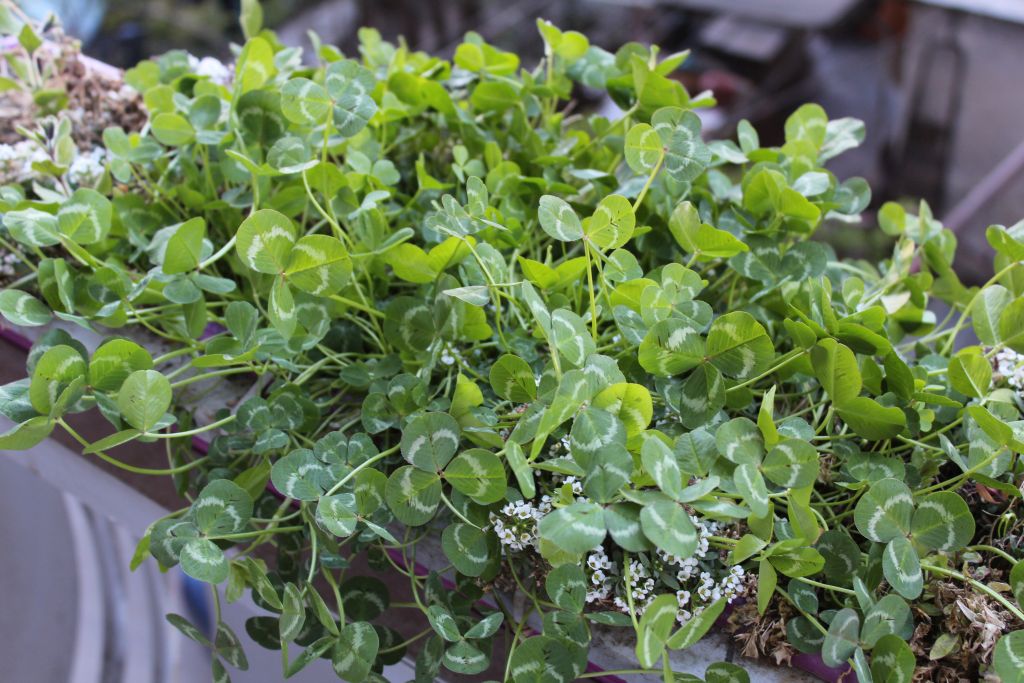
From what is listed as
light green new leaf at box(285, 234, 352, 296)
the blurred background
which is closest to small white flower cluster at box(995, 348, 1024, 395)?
light green new leaf at box(285, 234, 352, 296)

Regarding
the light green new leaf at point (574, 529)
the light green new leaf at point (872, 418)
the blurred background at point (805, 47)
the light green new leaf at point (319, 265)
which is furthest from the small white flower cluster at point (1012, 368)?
the blurred background at point (805, 47)

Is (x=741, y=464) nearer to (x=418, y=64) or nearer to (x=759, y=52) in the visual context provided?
(x=418, y=64)

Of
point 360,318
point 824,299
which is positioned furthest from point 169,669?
point 824,299

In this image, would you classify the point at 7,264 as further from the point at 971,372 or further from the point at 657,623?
the point at 971,372

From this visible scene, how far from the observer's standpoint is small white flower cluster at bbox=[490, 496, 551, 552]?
480 millimetres

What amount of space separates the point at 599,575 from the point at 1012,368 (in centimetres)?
31

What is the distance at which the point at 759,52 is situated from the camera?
9.95ft

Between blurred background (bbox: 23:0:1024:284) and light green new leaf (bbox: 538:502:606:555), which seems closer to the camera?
light green new leaf (bbox: 538:502:606:555)

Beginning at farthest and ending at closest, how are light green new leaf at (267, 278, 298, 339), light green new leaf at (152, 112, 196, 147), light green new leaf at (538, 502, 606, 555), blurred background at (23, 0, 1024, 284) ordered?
blurred background at (23, 0, 1024, 284), light green new leaf at (152, 112, 196, 147), light green new leaf at (267, 278, 298, 339), light green new leaf at (538, 502, 606, 555)

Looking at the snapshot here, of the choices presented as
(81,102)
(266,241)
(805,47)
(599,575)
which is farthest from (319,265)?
(805,47)

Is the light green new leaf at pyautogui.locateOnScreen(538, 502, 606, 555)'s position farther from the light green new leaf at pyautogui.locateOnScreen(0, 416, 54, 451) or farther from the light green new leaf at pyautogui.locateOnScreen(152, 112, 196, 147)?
the light green new leaf at pyautogui.locateOnScreen(152, 112, 196, 147)

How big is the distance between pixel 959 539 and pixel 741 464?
14 cm

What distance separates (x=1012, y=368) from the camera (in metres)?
0.57

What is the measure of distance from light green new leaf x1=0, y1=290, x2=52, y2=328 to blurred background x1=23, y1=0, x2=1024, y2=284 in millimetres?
2195
